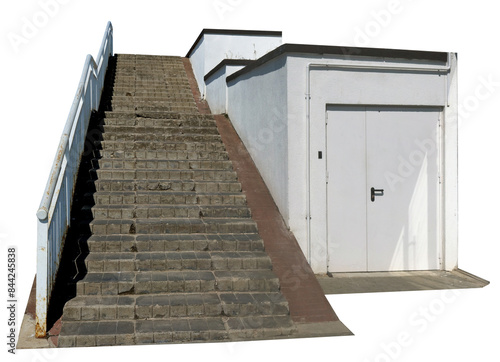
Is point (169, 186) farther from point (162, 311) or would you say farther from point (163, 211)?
point (162, 311)

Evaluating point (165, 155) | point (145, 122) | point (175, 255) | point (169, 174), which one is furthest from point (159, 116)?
point (175, 255)

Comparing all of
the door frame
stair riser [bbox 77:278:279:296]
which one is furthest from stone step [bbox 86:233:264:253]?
the door frame

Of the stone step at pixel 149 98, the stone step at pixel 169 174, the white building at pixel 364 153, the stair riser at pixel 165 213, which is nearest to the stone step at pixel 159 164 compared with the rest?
the stone step at pixel 169 174

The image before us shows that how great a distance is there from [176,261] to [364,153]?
11.7 feet

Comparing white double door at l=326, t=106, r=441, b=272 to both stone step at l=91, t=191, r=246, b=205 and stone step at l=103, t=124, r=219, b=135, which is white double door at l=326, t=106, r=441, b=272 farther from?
stone step at l=103, t=124, r=219, b=135

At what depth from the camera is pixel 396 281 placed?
8.80 m

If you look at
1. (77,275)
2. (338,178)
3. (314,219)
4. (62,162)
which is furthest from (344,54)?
(77,275)

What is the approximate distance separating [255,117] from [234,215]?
7.53ft

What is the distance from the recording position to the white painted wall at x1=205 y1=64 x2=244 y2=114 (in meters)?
13.1

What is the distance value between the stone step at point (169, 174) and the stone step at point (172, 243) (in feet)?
5.51

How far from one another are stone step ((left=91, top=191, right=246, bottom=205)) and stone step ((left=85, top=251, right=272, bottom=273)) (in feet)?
4.30

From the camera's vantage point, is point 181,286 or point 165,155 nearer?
point 181,286

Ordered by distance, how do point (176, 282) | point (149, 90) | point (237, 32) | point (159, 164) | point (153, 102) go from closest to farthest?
point (176, 282) < point (159, 164) < point (153, 102) < point (149, 90) < point (237, 32)

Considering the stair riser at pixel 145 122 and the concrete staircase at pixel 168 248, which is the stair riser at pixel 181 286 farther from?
the stair riser at pixel 145 122
